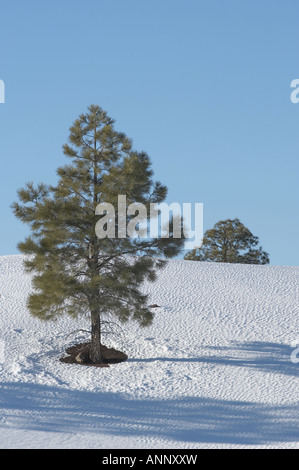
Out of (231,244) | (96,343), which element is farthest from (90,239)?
(231,244)

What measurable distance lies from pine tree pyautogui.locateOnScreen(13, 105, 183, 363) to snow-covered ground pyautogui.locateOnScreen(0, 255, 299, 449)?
5.78ft

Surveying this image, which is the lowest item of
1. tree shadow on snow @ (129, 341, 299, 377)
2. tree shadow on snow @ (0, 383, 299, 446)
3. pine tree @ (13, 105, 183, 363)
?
tree shadow on snow @ (0, 383, 299, 446)

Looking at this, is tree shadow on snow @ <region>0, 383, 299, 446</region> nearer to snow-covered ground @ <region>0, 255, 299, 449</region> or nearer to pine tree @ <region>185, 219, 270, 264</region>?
snow-covered ground @ <region>0, 255, 299, 449</region>

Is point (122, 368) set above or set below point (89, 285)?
below

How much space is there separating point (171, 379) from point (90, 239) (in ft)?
15.9

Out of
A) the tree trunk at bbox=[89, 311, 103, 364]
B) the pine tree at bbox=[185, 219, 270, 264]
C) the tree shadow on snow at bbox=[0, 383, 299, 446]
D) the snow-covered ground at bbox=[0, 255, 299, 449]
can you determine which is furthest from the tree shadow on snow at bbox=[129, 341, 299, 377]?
the pine tree at bbox=[185, 219, 270, 264]

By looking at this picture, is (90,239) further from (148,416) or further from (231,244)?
(231,244)

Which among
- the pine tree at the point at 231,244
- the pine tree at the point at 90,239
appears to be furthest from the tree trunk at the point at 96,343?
the pine tree at the point at 231,244

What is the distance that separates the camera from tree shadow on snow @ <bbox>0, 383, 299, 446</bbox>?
12.4 m

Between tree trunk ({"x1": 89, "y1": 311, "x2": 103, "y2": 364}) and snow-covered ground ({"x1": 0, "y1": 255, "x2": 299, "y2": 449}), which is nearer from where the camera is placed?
snow-covered ground ({"x1": 0, "y1": 255, "x2": 299, "y2": 449})

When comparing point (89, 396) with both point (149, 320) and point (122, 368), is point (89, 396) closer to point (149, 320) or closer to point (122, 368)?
point (122, 368)

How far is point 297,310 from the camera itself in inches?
880

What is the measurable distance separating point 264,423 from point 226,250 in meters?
22.7
